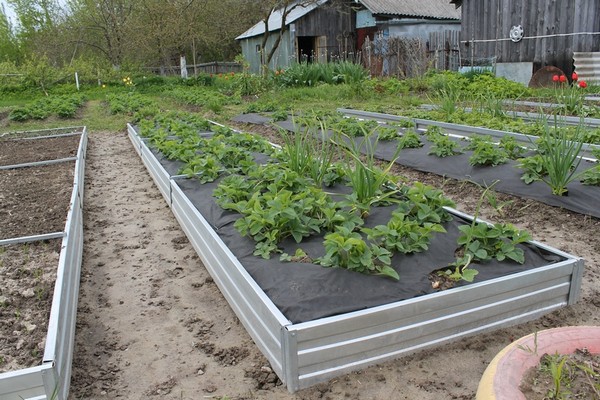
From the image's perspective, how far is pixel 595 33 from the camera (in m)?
11.9

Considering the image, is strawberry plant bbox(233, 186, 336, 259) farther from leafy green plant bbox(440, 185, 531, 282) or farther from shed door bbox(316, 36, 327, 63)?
shed door bbox(316, 36, 327, 63)

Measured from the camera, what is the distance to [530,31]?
1298 centimetres

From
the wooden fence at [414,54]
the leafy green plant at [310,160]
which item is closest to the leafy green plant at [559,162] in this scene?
the leafy green plant at [310,160]

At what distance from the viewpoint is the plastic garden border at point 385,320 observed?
2055 millimetres

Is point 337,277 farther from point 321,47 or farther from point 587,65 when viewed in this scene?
point 321,47

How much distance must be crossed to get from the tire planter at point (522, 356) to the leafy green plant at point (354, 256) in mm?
774

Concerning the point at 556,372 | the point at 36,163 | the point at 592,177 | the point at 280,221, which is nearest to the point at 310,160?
the point at 280,221

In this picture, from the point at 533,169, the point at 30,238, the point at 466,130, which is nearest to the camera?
the point at 30,238

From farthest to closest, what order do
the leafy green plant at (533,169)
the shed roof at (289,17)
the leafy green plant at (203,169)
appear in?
the shed roof at (289,17), the leafy green plant at (203,169), the leafy green plant at (533,169)

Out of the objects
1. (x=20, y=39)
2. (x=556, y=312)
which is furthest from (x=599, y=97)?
(x=20, y=39)

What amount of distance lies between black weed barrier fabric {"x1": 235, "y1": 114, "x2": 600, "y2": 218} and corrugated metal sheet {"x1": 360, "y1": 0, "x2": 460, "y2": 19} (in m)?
15.4

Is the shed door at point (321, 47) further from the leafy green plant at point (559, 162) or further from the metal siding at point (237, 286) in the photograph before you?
the metal siding at point (237, 286)

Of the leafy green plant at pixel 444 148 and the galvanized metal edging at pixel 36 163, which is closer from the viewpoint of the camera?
the leafy green plant at pixel 444 148

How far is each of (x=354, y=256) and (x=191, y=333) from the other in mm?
904
